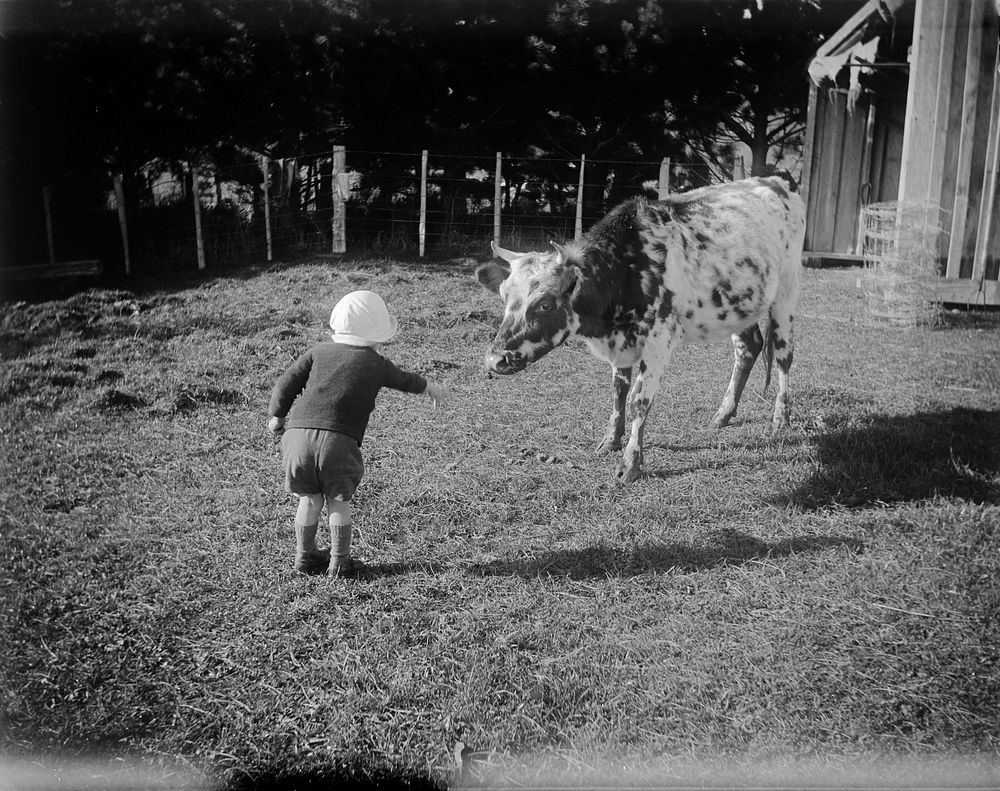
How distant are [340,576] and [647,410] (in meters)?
2.60

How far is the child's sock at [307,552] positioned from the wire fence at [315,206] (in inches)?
391

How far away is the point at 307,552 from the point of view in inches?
172

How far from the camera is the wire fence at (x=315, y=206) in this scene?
1404 centimetres

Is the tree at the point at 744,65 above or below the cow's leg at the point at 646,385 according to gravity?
above

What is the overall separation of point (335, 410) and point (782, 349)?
4.38m

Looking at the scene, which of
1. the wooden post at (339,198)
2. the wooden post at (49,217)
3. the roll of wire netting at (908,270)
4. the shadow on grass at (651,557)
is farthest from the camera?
the wooden post at (339,198)

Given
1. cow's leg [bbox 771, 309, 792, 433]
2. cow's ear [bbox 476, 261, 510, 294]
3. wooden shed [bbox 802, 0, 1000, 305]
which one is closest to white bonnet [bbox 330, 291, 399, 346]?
cow's ear [bbox 476, 261, 510, 294]

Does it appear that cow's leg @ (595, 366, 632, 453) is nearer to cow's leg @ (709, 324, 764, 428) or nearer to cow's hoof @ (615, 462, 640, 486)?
cow's hoof @ (615, 462, 640, 486)

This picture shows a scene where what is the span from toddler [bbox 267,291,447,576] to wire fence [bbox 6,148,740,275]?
32.3 ft

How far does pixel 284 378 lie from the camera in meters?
4.22

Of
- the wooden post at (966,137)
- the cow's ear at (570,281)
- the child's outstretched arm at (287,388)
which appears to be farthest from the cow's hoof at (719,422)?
the wooden post at (966,137)

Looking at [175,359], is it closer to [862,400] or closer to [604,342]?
[604,342]

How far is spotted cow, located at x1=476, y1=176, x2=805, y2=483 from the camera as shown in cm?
586

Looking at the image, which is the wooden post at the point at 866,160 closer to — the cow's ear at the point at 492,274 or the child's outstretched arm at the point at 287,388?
the cow's ear at the point at 492,274
